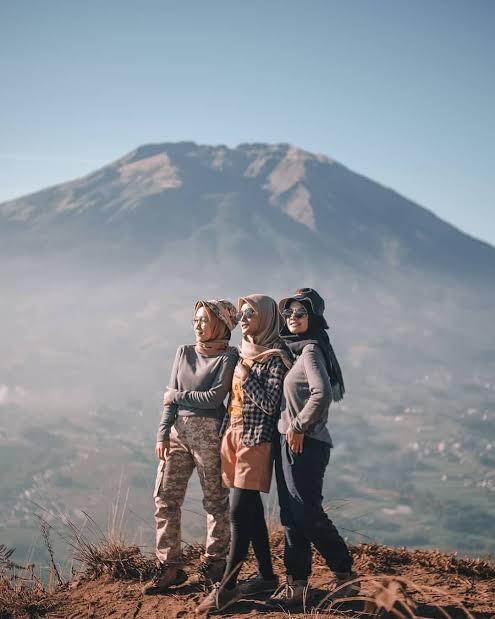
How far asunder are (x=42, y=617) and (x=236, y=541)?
4.03 feet

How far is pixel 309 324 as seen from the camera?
3.61 metres

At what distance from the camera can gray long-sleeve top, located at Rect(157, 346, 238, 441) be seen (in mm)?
3695

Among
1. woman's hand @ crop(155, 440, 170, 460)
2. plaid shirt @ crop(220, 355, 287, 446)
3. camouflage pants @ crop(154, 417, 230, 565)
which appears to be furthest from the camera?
woman's hand @ crop(155, 440, 170, 460)

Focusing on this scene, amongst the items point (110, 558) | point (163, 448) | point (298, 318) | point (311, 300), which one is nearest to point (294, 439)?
point (298, 318)

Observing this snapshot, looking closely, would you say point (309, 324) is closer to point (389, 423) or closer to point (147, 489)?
point (147, 489)

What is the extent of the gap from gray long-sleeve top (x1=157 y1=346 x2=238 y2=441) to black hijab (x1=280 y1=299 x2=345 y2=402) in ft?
1.39

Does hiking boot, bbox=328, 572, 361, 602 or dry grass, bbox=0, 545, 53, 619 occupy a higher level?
hiking boot, bbox=328, 572, 361, 602

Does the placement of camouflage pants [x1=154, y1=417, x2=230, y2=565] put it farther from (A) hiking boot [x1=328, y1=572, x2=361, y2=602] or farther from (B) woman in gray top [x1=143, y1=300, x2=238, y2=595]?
(A) hiking boot [x1=328, y1=572, x2=361, y2=602]

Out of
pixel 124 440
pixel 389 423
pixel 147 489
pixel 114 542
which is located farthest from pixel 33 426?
pixel 114 542

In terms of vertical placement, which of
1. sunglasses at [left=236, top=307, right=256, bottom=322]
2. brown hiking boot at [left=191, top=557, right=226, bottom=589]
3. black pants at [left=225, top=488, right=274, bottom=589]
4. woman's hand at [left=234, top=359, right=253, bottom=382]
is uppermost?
sunglasses at [left=236, top=307, right=256, bottom=322]

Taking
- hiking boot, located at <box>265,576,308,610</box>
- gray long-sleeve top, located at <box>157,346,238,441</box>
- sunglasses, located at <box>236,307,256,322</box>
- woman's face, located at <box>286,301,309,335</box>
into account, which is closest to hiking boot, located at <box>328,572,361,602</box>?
hiking boot, located at <box>265,576,308,610</box>

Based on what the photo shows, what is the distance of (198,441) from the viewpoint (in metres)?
3.70

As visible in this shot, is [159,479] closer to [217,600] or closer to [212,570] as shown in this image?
[212,570]

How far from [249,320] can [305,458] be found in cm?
85
